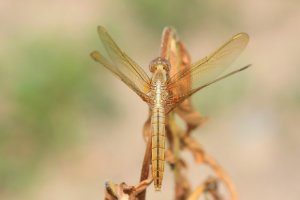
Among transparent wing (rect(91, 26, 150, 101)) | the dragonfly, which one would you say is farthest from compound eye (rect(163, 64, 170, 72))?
transparent wing (rect(91, 26, 150, 101))

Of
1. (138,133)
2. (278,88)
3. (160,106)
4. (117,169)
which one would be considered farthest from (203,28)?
(160,106)

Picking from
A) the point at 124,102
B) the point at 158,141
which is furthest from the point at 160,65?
the point at 124,102

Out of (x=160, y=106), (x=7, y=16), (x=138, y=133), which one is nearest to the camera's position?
(x=160, y=106)

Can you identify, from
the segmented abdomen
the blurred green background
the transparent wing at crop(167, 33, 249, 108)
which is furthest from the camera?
the blurred green background

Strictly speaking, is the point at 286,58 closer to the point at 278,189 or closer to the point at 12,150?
the point at 278,189

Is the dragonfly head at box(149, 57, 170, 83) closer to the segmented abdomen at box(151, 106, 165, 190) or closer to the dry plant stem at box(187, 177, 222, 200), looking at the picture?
the segmented abdomen at box(151, 106, 165, 190)

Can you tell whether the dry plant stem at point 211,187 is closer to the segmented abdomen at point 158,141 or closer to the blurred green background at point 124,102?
the segmented abdomen at point 158,141

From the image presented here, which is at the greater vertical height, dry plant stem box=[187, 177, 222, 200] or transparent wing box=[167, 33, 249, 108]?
transparent wing box=[167, 33, 249, 108]

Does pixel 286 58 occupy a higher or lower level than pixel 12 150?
higher

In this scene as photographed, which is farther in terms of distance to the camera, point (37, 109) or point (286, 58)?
point (286, 58)
